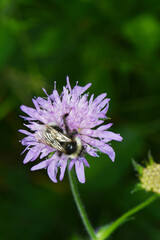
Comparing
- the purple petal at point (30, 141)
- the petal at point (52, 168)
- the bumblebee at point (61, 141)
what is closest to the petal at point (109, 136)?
the bumblebee at point (61, 141)

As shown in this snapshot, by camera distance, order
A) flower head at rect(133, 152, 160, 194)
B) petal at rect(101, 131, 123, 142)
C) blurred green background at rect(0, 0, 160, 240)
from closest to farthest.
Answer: petal at rect(101, 131, 123, 142) < flower head at rect(133, 152, 160, 194) < blurred green background at rect(0, 0, 160, 240)

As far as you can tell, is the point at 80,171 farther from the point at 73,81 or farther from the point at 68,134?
the point at 73,81

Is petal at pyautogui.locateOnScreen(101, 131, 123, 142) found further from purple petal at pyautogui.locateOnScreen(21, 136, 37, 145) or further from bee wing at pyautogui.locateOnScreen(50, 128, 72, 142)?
purple petal at pyautogui.locateOnScreen(21, 136, 37, 145)

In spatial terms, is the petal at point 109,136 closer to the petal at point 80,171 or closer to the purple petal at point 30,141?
the petal at point 80,171

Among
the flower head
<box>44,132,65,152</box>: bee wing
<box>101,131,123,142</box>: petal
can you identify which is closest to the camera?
<box>44,132,65,152</box>: bee wing

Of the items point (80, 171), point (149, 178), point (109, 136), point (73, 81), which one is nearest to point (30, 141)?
point (80, 171)

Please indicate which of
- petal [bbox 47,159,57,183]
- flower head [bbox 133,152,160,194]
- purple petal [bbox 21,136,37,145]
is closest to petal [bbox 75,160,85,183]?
petal [bbox 47,159,57,183]
